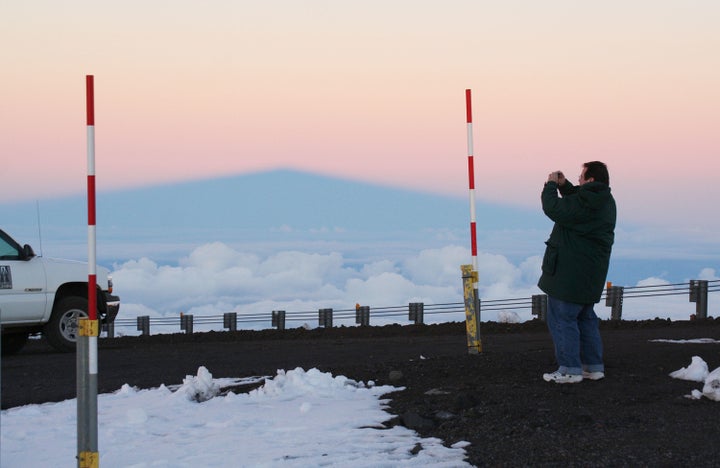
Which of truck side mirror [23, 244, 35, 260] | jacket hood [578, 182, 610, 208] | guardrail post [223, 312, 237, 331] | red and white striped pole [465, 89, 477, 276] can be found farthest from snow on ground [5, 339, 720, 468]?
guardrail post [223, 312, 237, 331]

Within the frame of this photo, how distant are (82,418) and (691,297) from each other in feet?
71.7

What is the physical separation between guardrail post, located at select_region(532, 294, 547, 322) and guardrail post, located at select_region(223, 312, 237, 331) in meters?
11.4

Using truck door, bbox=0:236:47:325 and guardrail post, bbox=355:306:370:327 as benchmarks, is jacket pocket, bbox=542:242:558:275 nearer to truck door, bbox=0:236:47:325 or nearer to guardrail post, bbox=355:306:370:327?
truck door, bbox=0:236:47:325

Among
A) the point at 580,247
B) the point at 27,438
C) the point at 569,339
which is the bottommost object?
the point at 27,438

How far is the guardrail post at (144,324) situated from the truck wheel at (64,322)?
16.3 m

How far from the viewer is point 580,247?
29.8 feet

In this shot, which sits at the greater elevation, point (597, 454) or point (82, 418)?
point (82, 418)

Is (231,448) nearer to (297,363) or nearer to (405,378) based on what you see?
(405,378)

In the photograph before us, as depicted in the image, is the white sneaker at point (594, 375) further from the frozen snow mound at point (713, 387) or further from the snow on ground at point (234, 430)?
the snow on ground at point (234, 430)

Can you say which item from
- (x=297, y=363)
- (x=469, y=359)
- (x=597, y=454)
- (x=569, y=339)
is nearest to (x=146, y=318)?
(x=297, y=363)

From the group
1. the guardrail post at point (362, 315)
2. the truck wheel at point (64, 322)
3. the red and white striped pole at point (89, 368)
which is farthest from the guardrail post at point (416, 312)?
the red and white striped pole at point (89, 368)

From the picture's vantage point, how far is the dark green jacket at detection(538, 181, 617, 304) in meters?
8.95

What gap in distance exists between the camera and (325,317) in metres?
31.4

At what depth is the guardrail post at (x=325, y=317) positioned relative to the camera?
3128 centimetres
